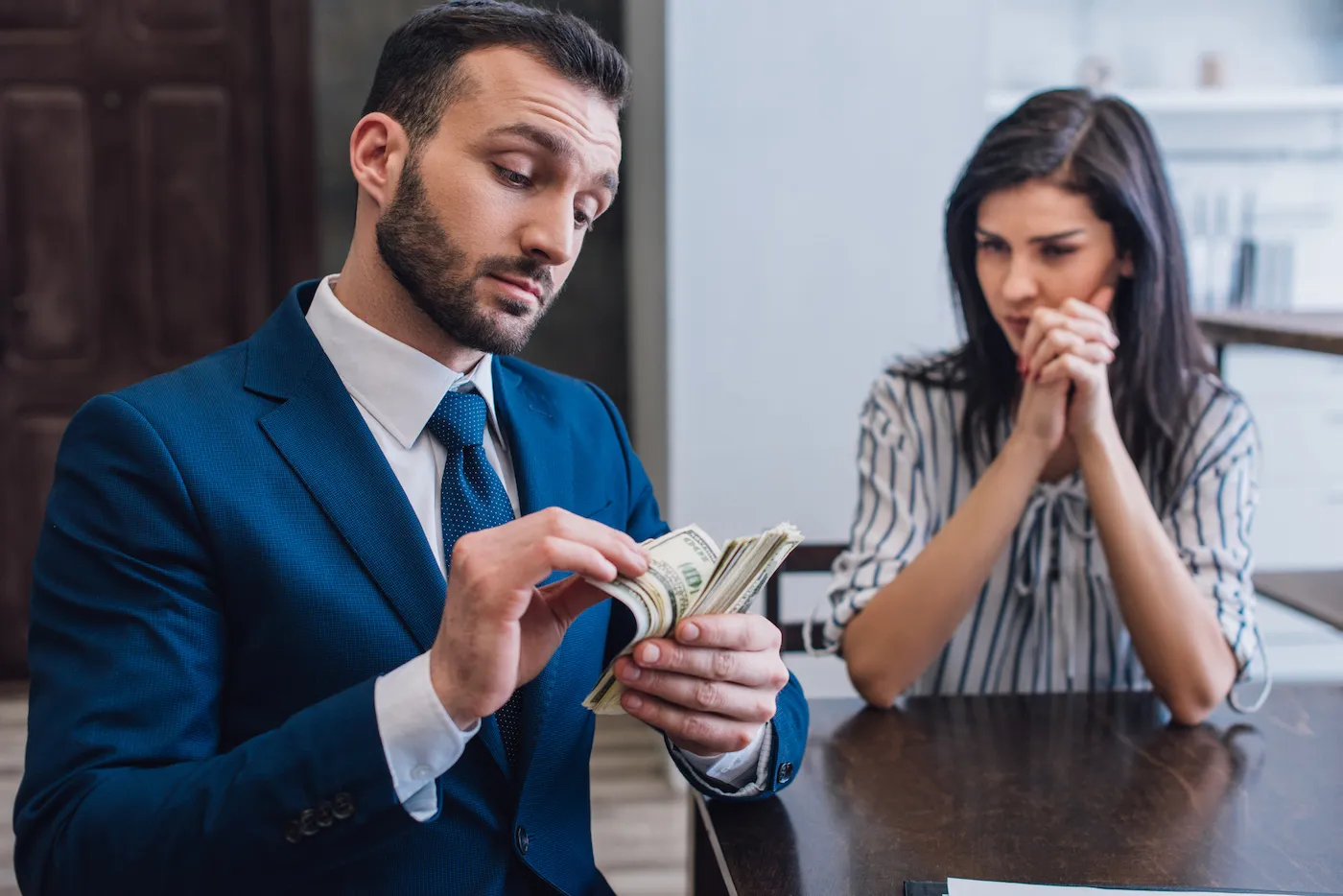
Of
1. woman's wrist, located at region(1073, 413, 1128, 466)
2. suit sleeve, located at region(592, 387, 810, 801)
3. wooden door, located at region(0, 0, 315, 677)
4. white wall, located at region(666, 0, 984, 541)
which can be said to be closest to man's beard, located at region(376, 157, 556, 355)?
suit sleeve, located at region(592, 387, 810, 801)

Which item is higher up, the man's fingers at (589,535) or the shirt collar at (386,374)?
the shirt collar at (386,374)

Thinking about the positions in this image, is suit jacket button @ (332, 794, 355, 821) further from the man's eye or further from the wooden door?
the wooden door

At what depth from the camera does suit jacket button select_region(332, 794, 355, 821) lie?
36.2 inches

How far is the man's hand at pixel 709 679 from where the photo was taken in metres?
1.00

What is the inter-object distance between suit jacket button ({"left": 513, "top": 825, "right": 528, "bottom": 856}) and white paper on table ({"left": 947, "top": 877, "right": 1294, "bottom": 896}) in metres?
0.39

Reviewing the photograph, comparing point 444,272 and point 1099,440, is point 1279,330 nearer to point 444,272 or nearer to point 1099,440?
point 1099,440

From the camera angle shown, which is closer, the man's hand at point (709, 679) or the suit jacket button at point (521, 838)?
the man's hand at point (709, 679)

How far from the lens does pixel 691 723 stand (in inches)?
41.7

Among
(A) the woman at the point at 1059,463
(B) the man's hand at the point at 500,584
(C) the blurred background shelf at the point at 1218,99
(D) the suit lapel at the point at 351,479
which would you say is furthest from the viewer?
(C) the blurred background shelf at the point at 1218,99

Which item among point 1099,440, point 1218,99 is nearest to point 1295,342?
point 1099,440

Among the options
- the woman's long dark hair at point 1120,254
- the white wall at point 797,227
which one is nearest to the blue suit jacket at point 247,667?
the woman's long dark hair at point 1120,254

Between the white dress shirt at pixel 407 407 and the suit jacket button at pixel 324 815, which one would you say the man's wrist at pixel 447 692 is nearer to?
the suit jacket button at pixel 324 815

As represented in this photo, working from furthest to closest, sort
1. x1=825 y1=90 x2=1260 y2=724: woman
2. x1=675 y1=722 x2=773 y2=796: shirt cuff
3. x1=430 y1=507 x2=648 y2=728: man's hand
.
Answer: x1=825 y1=90 x2=1260 y2=724: woman, x1=675 y1=722 x2=773 y2=796: shirt cuff, x1=430 y1=507 x2=648 y2=728: man's hand

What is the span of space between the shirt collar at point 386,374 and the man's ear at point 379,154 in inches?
4.9
